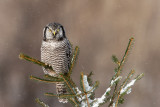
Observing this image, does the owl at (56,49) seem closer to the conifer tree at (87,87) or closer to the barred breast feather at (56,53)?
the barred breast feather at (56,53)

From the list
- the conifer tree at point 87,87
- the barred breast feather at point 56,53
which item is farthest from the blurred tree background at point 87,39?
the conifer tree at point 87,87

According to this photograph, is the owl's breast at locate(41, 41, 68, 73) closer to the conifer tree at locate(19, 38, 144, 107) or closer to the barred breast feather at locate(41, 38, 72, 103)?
the barred breast feather at locate(41, 38, 72, 103)

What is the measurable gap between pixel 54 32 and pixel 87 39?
6.69 m

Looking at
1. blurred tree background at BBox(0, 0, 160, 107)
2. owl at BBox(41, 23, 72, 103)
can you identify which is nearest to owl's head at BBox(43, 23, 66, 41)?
owl at BBox(41, 23, 72, 103)

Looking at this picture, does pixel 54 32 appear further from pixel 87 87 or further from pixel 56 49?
pixel 87 87

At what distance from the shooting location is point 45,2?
982cm

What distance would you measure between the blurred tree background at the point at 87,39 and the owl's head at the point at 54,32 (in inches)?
216

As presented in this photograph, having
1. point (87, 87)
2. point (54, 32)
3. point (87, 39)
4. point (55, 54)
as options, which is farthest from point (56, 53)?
point (87, 39)

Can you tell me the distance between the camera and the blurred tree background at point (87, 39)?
28.8 feet

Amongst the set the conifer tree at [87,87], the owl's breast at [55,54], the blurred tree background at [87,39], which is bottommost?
the conifer tree at [87,87]

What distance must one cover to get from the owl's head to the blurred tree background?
5478 millimetres

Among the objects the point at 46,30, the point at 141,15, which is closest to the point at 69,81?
the point at 46,30

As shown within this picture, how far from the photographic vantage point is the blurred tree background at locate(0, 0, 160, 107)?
877cm

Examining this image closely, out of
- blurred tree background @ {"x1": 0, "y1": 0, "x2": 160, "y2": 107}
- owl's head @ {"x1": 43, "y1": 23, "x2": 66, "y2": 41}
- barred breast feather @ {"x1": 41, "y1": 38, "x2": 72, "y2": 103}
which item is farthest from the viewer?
blurred tree background @ {"x1": 0, "y1": 0, "x2": 160, "y2": 107}
